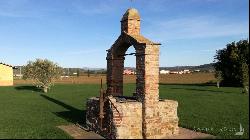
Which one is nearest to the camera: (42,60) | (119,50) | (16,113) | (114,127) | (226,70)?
(114,127)

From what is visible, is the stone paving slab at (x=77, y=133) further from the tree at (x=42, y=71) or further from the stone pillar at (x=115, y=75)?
the tree at (x=42, y=71)

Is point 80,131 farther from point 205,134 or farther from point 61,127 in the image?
point 205,134

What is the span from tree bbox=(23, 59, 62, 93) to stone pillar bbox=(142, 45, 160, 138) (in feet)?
112

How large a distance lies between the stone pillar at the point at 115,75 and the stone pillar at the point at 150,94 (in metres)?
3.12

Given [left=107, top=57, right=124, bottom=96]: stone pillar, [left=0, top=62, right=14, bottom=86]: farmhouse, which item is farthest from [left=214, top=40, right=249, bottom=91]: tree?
[left=107, top=57, right=124, bottom=96]: stone pillar

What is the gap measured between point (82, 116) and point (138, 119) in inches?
342

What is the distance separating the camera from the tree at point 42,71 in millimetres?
47125

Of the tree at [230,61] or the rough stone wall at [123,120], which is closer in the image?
the rough stone wall at [123,120]

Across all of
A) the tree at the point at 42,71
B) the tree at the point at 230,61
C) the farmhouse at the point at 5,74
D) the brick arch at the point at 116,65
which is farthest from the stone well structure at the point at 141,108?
the farmhouse at the point at 5,74

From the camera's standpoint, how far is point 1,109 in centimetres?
2723

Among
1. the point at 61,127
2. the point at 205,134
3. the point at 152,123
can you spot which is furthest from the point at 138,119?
the point at 61,127

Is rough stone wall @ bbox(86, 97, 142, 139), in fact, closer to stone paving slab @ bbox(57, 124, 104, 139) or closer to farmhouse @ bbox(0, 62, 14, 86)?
stone paving slab @ bbox(57, 124, 104, 139)

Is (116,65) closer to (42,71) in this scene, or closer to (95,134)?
(95,134)

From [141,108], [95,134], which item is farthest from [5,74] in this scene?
[141,108]
